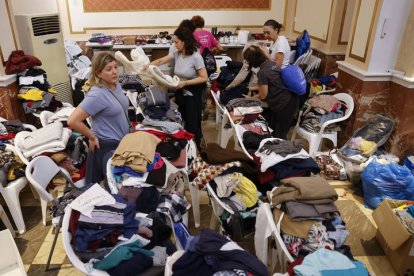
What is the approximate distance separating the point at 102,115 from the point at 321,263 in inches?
64.4

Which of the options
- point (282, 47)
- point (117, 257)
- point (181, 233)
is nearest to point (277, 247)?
point (181, 233)

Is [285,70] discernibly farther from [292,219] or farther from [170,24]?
[170,24]

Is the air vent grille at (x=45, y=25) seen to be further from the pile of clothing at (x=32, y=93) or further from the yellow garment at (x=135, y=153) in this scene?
the yellow garment at (x=135, y=153)

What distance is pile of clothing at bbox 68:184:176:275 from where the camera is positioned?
4.80 ft

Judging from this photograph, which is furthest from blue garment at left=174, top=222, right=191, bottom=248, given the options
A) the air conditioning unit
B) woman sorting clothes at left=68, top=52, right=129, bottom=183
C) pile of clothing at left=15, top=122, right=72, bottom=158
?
the air conditioning unit

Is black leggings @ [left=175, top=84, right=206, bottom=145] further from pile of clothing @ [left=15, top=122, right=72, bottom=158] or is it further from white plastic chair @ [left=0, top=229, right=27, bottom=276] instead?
white plastic chair @ [left=0, top=229, right=27, bottom=276]

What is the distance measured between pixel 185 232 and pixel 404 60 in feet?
8.38

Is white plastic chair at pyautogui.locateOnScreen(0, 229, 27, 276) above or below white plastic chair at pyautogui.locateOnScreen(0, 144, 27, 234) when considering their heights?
above

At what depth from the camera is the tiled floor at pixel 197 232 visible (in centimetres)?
224

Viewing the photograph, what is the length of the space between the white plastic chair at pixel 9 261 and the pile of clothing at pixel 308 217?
1.24 meters

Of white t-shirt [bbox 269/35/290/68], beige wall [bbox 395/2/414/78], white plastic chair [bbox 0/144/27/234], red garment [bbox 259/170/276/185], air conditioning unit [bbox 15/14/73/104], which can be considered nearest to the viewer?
red garment [bbox 259/170/276/185]

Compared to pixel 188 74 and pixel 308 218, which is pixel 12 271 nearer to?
pixel 308 218

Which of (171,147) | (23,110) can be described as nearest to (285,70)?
(171,147)

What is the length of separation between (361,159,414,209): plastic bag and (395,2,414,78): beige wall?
Answer: 895 millimetres
